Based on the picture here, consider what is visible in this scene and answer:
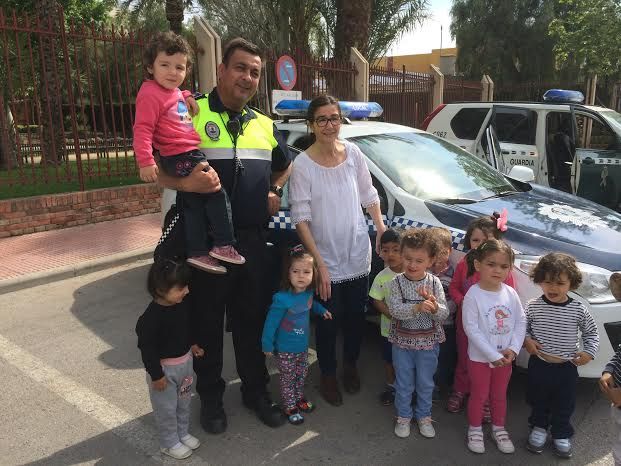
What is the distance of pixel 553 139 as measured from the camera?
724 cm

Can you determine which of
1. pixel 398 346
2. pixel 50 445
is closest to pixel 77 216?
pixel 50 445

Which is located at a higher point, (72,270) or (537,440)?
(72,270)

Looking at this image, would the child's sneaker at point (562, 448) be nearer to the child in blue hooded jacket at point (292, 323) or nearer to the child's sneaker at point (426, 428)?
the child's sneaker at point (426, 428)

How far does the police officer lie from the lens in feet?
8.66

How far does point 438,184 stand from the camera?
12.4ft

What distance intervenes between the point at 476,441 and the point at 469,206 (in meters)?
1.48

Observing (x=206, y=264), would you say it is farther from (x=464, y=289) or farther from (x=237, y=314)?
(x=464, y=289)

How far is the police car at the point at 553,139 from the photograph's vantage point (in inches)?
259

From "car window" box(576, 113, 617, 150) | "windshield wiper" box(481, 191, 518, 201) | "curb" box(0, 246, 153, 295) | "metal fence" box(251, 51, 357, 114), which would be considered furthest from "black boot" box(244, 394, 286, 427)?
"metal fence" box(251, 51, 357, 114)

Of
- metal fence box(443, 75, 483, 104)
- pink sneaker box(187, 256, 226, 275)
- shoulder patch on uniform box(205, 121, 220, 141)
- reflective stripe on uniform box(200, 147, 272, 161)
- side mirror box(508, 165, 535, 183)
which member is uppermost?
metal fence box(443, 75, 483, 104)

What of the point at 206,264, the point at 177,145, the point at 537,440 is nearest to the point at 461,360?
the point at 537,440

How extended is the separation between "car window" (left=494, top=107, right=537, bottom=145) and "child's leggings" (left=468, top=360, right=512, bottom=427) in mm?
5196

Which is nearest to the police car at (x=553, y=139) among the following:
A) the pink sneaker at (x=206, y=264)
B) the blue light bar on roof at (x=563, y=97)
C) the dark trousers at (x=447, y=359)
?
the blue light bar on roof at (x=563, y=97)

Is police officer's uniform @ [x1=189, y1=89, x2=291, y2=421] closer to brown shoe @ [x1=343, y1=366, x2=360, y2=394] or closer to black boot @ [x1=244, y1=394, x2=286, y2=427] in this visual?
black boot @ [x1=244, y1=394, x2=286, y2=427]
